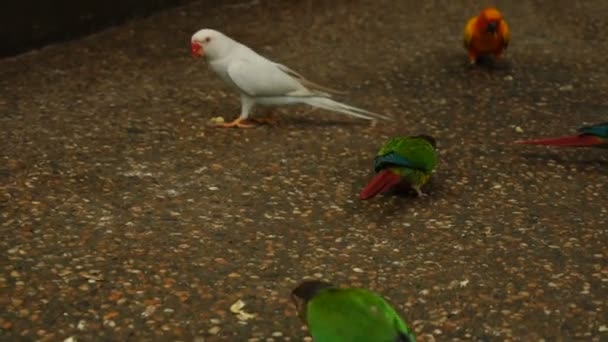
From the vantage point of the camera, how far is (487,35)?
424cm

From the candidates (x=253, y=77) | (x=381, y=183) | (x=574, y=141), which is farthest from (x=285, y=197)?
(x=574, y=141)

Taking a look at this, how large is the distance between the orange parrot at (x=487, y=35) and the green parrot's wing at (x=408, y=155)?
1544 mm

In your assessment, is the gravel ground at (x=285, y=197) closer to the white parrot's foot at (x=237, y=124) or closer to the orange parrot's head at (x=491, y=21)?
the white parrot's foot at (x=237, y=124)

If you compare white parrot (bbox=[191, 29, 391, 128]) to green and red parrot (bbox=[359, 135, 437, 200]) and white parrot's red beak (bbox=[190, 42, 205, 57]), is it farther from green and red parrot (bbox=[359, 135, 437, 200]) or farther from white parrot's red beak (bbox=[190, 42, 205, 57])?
green and red parrot (bbox=[359, 135, 437, 200])

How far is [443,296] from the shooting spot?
2326 millimetres

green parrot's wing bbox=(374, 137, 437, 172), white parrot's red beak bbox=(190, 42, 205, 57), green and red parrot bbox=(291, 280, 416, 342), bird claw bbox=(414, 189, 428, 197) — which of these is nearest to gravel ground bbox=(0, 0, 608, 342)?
bird claw bbox=(414, 189, 428, 197)

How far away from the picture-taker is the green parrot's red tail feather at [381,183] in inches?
106

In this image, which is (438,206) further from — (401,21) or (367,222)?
(401,21)

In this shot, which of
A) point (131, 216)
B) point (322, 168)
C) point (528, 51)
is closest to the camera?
point (131, 216)

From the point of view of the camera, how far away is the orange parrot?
4.23 meters

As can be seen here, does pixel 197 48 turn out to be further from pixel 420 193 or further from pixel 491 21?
pixel 491 21

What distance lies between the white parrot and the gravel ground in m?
0.13

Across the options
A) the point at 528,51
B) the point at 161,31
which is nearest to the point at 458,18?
the point at 528,51

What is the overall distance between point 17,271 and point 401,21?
3280mm
